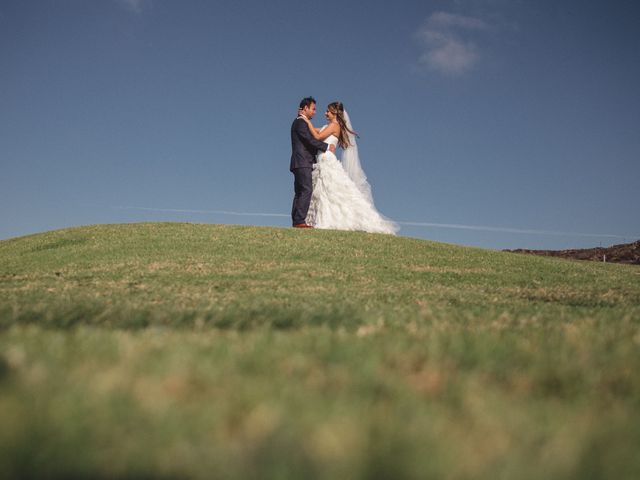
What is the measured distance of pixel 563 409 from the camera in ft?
8.08

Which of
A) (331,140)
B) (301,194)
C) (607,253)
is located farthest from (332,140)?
(607,253)

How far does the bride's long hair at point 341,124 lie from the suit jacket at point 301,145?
1215mm

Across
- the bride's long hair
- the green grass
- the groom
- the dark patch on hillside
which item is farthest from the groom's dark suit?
the dark patch on hillside

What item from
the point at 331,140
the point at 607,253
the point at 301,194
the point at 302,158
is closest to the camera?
the point at 302,158

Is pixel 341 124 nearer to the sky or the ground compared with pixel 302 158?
nearer to the sky

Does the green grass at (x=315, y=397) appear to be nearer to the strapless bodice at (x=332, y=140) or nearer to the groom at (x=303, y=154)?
the groom at (x=303, y=154)

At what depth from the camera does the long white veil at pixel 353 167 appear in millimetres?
21734

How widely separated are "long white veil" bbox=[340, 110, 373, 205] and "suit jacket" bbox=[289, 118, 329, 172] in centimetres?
141

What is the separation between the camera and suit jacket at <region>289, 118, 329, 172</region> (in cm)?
2047

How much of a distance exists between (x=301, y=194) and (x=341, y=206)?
1692 mm

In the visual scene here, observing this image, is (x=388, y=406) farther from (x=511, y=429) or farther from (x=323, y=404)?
(x=511, y=429)

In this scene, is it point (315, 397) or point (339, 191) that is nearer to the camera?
point (315, 397)

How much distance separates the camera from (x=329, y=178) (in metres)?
20.8

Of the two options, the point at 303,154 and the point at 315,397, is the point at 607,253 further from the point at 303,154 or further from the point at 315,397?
the point at 315,397
